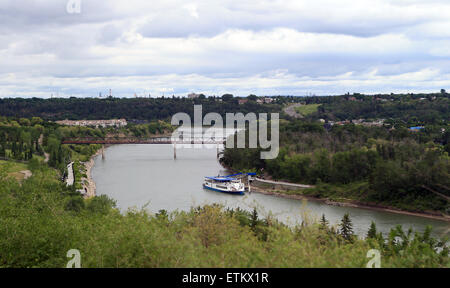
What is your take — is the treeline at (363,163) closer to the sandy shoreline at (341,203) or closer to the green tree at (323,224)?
the sandy shoreline at (341,203)

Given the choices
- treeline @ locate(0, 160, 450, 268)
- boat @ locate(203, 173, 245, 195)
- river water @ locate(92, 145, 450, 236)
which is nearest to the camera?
treeline @ locate(0, 160, 450, 268)

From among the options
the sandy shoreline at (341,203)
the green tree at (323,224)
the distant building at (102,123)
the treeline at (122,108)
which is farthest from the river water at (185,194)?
the treeline at (122,108)

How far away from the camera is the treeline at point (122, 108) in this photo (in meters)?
52.1

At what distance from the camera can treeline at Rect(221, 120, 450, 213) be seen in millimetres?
14477

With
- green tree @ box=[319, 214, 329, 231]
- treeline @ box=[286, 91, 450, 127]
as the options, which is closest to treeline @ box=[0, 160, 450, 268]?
green tree @ box=[319, 214, 329, 231]

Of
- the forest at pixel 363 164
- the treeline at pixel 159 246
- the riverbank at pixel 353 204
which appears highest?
the treeline at pixel 159 246

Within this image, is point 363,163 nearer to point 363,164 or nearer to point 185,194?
point 363,164

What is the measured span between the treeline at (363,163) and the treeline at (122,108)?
27.4 metres

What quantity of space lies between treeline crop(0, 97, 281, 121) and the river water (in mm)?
23977

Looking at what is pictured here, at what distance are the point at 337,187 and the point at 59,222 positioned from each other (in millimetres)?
12540

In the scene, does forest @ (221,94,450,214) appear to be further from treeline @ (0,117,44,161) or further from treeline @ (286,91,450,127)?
treeline @ (286,91,450,127)

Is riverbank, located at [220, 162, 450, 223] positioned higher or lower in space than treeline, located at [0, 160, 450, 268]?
lower
